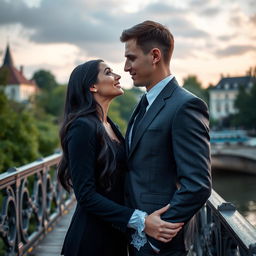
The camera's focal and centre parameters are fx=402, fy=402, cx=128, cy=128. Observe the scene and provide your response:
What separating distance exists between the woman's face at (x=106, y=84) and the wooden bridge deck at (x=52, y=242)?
2.52m

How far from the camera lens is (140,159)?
212cm

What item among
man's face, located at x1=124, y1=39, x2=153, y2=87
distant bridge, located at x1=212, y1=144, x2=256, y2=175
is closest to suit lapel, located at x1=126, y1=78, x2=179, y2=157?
man's face, located at x1=124, y1=39, x2=153, y2=87

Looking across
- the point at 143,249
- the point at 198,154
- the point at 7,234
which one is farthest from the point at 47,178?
the point at 198,154

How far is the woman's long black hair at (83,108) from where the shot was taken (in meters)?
2.38

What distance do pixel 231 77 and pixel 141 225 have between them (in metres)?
76.6

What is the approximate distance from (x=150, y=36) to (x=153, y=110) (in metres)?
0.39

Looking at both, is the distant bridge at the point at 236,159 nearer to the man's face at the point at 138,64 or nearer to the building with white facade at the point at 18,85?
the man's face at the point at 138,64

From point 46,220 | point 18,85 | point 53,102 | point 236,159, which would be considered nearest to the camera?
point 46,220

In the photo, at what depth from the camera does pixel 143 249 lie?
2133 mm

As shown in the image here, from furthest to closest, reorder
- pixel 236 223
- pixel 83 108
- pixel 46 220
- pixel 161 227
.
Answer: pixel 46 220
pixel 83 108
pixel 236 223
pixel 161 227

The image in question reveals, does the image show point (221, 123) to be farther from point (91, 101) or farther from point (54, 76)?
point (91, 101)

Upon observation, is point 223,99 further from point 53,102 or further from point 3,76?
point 3,76

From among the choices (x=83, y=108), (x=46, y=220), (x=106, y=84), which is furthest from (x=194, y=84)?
(x=83, y=108)

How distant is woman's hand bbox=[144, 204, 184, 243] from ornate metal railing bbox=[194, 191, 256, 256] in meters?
0.32
